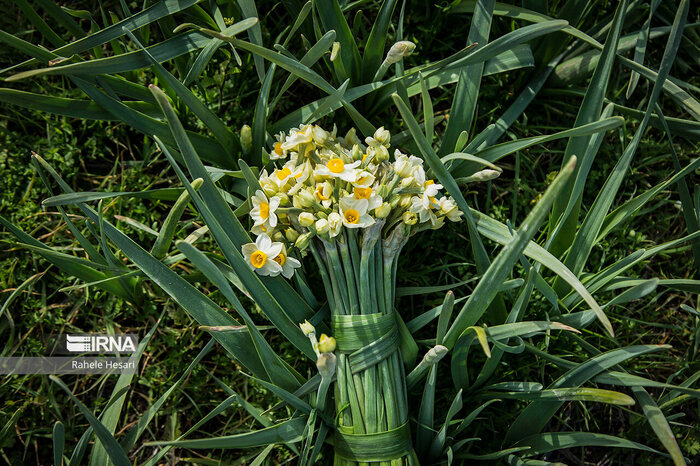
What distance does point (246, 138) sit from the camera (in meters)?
0.90

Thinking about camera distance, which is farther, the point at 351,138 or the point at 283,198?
the point at 351,138

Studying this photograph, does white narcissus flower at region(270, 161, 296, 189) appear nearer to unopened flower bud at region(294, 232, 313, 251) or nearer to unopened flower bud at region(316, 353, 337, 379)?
unopened flower bud at region(294, 232, 313, 251)

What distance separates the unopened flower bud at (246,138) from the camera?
2.90ft

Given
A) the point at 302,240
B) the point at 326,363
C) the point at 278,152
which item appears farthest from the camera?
the point at 278,152

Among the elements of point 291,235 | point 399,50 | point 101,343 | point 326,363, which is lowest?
point 101,343

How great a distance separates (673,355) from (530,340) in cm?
35

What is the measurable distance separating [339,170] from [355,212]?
69mm

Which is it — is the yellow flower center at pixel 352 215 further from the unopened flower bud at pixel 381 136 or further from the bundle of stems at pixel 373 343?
the unopened flower bud at pixel 381 136

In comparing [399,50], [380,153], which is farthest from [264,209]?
[399,50]

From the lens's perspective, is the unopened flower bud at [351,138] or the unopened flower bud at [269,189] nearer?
the unopened flower bud at [269,189]

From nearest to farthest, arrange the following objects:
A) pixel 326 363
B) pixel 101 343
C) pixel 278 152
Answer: pixel 326 363 → pixel 278 152 → pixel 101 343

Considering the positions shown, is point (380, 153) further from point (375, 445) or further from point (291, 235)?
point (375, 445)

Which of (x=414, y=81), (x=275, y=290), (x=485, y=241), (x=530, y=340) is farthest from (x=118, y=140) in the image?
(x=530, y=340)

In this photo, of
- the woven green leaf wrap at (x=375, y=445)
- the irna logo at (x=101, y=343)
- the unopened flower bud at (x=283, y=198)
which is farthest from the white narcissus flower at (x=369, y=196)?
the irna logo at (x=101, y=343)
